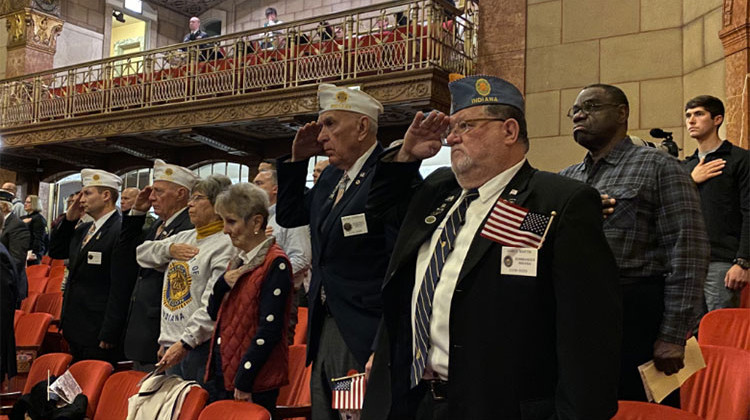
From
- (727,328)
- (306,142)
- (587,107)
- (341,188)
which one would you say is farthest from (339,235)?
(727,328)

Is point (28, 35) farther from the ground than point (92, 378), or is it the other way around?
point (28, 35)

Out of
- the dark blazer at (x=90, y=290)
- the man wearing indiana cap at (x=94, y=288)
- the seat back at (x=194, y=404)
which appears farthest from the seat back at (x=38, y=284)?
the seat back at (x=194, y=404)

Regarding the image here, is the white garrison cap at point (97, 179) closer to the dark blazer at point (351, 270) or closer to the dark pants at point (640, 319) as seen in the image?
the dark blazer at point (351, 270)

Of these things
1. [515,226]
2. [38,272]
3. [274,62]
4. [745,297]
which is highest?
[274,62]

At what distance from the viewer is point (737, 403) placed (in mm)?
2559

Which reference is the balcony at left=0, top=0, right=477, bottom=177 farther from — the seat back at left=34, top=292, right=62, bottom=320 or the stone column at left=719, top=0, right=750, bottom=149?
the seat back at left=34, top=292, right=62, bottom=320

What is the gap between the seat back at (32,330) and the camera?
17.7 ft

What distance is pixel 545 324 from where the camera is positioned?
173cm

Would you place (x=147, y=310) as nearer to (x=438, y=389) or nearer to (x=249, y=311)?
(x=249, y=311)

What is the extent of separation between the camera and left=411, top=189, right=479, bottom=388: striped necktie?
1.84 metres

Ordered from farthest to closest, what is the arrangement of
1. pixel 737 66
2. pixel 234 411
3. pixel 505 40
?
pixel 505 40, pixel 737 66, pixel 234 411

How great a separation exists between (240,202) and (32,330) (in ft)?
10.2

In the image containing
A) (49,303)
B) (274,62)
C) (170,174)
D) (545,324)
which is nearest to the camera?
(545,324)

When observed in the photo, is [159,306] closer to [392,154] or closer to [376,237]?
[376,237]
